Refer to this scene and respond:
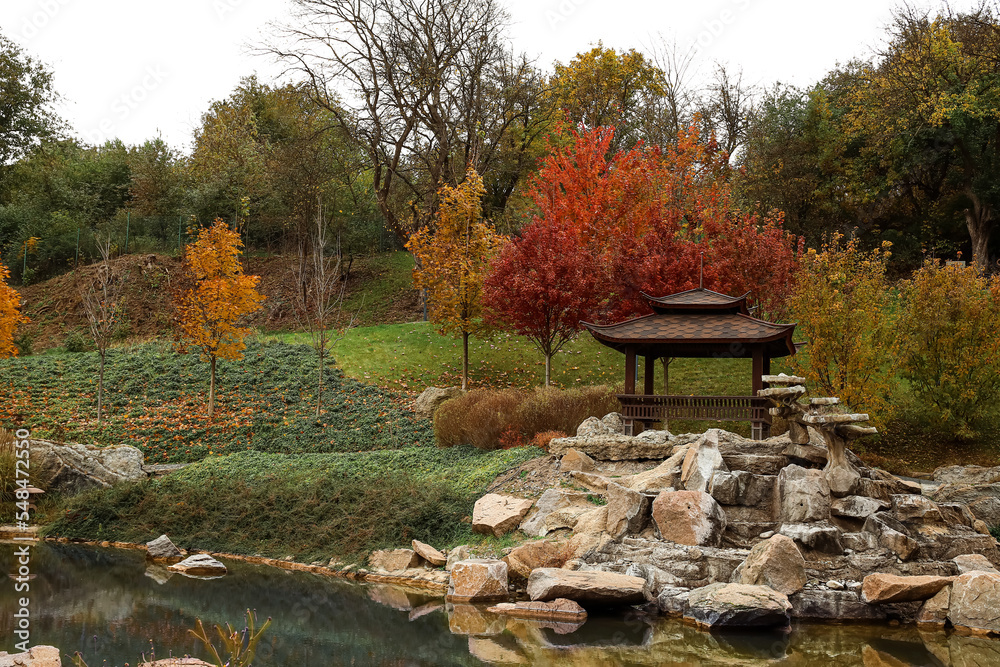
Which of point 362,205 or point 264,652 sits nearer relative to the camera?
point 264,652

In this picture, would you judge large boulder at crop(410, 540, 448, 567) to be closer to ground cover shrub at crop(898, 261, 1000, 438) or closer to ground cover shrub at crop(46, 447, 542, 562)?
ground cover shrub at crop(46, 447, 542, 562)

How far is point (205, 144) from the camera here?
38031mm

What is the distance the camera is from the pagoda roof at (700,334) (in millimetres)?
13016

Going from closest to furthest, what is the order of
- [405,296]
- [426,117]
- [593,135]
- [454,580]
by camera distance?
[454,580] < [593,135] < [426,117] < [405,296]

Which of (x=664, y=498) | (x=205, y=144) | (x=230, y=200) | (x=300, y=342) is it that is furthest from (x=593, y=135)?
(x=205, y=144)

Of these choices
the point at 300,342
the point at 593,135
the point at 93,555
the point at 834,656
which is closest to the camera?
the point at 834,656

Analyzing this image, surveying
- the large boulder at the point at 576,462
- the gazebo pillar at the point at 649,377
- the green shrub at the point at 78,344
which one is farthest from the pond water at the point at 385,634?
the green shrub at the point at 78,344

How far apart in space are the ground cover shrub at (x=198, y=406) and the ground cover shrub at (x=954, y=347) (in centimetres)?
1133

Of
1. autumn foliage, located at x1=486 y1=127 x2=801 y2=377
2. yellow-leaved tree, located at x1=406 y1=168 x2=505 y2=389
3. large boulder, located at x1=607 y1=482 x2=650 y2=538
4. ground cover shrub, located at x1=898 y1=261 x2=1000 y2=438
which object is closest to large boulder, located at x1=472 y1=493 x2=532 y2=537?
large boulder, located at x1=607 y1=482 x2=650 y2=538

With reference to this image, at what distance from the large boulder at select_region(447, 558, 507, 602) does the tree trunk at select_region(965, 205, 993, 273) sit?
85.1ft

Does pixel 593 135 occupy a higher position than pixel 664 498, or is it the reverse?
pixel 593 135

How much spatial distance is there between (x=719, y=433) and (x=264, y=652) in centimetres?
777

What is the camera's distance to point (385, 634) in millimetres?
8555

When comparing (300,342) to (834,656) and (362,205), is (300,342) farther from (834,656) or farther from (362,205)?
(834,656)
